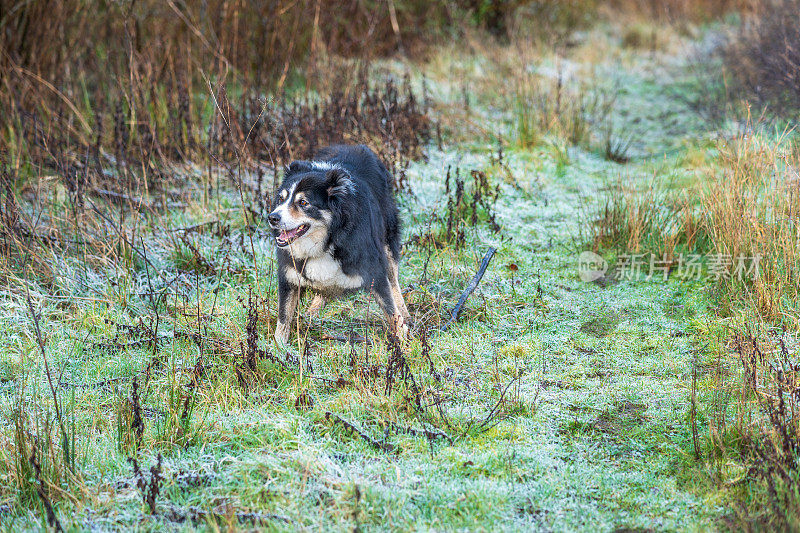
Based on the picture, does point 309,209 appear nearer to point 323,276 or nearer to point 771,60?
point 323,276

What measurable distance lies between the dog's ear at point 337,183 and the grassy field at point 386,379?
2.10ft

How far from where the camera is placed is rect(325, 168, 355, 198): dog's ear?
3.74 metres

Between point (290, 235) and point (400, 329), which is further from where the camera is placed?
point (400, 329)

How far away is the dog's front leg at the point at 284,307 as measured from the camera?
3.97 m

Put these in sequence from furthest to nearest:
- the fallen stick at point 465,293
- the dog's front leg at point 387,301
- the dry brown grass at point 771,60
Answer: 1. the dry brown grass at point 771,60
2. the fallen stick at point 465,293
3. the dog's front leg at point 387,301

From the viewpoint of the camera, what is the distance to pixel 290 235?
12.1ft

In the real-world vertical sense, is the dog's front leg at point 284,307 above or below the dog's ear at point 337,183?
below

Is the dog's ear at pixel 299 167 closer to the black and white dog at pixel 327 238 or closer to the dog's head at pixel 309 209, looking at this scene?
the black and white dog at pixel 327 238

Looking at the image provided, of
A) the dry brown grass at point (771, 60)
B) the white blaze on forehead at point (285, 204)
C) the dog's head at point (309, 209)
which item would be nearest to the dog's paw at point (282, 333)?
the dog's head at point (309, 209)

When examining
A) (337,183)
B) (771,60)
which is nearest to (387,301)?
(337,183)

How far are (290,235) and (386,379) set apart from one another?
938mm

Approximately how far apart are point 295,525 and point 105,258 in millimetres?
2812

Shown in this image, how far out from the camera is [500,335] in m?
4.20

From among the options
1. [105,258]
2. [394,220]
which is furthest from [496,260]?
[105,258]
